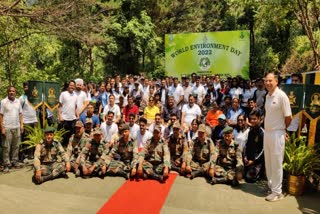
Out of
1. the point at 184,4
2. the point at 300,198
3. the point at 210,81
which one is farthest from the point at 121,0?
the point at 300,198

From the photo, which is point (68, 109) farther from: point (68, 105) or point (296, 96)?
point (296, 96)

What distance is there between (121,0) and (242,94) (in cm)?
1004

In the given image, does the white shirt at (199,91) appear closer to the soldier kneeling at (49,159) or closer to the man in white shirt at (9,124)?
the soldier kneeling at (49,159)

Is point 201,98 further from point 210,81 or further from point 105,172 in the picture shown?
point 105,172

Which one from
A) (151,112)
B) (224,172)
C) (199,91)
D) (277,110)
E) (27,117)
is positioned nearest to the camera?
(277,110)

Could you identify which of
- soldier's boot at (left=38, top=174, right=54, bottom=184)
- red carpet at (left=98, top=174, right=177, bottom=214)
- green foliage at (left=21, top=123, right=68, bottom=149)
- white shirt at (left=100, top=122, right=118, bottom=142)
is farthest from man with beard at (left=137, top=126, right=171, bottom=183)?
green foliage at (left=21, top=123, right=68, bottom=149)

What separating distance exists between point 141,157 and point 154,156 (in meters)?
0.27

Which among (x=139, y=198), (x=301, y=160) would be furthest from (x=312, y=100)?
(x=139, y=198)

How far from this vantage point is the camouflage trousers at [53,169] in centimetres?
606

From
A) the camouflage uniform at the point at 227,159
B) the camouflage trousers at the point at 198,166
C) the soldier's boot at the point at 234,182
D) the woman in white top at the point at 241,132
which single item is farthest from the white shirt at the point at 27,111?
the soldier's boot at the point at 234,182

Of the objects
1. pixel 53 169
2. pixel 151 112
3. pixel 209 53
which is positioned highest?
pixel 209 53

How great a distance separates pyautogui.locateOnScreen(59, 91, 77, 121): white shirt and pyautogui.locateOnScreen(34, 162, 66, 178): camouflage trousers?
1.60m

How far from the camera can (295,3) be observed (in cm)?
1055

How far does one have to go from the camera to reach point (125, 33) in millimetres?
16797
